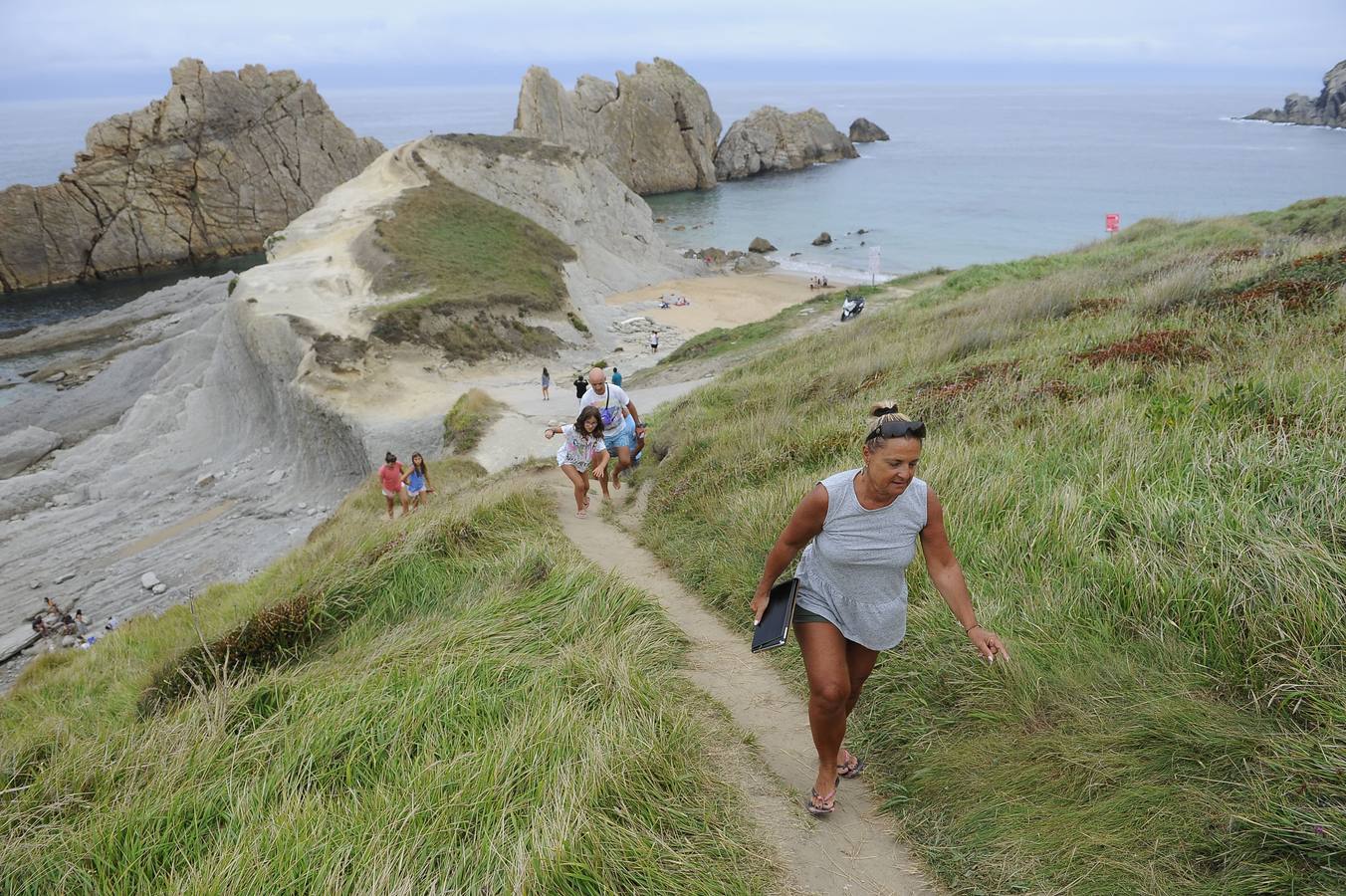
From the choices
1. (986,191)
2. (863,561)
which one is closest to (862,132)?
(986,191)

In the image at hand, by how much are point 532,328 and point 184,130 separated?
4455 cm

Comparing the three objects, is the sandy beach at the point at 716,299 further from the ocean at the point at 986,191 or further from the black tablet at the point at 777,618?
the black tablet at the point at 777,618

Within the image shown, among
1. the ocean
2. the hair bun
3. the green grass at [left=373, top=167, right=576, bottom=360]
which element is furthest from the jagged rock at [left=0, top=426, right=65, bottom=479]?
the hair bun

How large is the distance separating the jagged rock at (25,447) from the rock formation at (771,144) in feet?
248

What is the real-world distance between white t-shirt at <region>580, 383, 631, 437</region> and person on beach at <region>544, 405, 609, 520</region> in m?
0.11

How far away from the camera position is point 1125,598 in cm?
419

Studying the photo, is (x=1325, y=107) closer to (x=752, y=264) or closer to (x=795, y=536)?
(x=752, y=264)

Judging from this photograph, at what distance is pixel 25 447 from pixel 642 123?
67178 millimetres

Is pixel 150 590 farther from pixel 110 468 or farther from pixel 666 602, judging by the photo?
pixel 666 602

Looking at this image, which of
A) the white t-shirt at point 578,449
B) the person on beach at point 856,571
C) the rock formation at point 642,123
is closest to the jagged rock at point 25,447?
the white t-shirt at point 578,449

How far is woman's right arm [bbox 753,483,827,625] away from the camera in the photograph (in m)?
3.43

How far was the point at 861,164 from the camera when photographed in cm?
9956

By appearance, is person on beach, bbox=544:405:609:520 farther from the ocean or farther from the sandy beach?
the ocean

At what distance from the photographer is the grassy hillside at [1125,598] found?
3.00 meters
